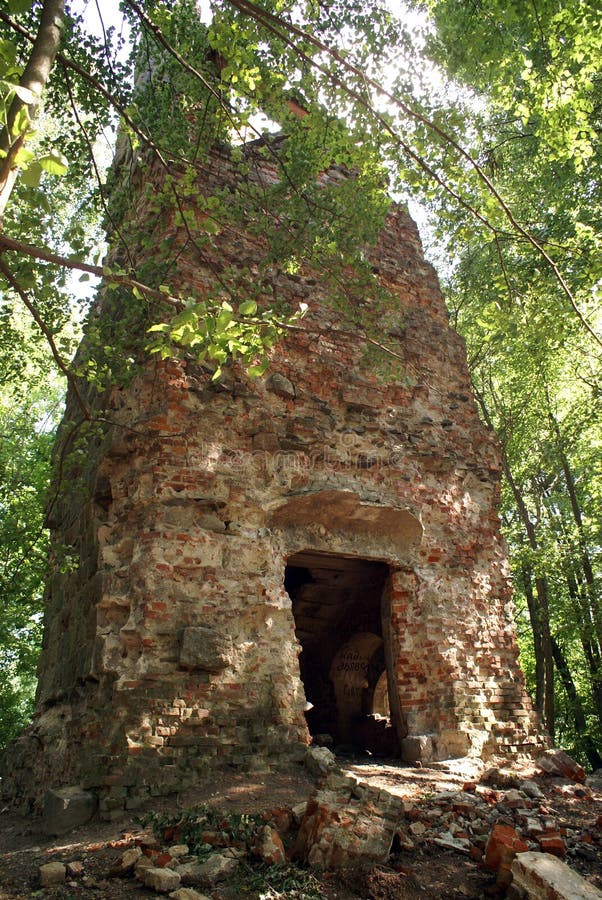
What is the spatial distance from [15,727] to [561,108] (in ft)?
58.7

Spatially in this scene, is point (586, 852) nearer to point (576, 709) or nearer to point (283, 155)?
point (283, 155)

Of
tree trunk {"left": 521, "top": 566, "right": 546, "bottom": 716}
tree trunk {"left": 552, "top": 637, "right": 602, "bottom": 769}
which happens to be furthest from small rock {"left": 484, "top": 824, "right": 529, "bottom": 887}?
tree trunk {"left": 521, "top": 566, "right": 546, "bottom": 716}

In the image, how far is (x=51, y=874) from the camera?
358 cm

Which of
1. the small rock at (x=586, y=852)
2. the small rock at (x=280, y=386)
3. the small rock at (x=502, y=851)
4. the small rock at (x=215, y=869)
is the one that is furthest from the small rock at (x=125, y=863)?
the small rock at (x=280, y=386)

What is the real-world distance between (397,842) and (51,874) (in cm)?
199

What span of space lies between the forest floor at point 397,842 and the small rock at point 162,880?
43mm

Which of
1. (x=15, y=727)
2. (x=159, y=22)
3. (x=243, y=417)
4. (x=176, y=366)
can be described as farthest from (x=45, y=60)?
(x=15, y=727)

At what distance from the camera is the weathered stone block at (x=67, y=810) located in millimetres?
4547

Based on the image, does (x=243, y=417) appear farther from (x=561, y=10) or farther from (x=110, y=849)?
(x=561, y=10)

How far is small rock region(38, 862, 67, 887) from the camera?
355 centimetres

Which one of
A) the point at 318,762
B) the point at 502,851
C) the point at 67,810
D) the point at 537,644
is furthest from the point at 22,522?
the point at 537,644

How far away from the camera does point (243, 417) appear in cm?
629

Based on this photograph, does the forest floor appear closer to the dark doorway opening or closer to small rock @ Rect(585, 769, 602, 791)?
small rock @ Rect(585, 769, 602, 791)

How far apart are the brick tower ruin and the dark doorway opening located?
38.3 inches
